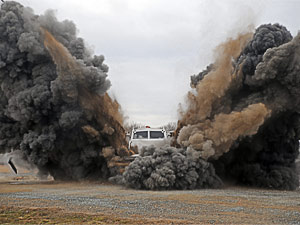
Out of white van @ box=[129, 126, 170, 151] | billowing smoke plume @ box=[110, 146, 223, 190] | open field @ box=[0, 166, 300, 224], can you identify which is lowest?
open field @ box=[0, 166, 300, 224]

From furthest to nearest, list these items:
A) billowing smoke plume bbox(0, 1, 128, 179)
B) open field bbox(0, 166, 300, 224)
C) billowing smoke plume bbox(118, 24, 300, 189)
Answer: billowing smoke plume bbox(0, 1, 128, 179), billowing smoke plume bbox(118, 24, 300, 189), open field bbox(0, 166, 300, 224)

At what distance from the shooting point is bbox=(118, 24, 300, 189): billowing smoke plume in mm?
20344

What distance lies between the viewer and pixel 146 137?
26594 mm

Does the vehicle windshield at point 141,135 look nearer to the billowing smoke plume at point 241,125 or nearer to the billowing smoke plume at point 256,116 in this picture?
the billowing smoke plume at point 241,125

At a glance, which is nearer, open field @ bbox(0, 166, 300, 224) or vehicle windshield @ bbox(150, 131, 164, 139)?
open field @ bbox(0, 166, 300, 224)

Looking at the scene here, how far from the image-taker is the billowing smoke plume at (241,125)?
20.3 meters

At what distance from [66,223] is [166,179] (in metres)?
9.45

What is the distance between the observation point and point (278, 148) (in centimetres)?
2525

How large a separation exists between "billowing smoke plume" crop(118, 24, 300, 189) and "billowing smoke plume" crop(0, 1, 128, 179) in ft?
14.3

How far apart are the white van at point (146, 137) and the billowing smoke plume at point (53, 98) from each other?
144cm

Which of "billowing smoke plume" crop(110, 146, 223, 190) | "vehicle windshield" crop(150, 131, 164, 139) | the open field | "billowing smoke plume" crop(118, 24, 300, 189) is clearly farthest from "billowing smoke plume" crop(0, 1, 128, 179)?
the open field

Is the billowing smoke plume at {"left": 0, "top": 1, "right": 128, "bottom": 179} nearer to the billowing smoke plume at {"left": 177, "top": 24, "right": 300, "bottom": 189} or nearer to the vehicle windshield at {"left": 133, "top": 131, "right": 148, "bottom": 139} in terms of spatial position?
the vehicle windshield at {"left": 133, "top": 131, "right": 148, "bottom": 139}

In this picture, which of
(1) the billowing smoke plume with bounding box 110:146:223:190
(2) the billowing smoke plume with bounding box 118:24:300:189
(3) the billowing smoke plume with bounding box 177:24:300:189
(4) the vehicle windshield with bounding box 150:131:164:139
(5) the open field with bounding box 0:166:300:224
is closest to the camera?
(5) the open field with bounding box 0:166:300:224

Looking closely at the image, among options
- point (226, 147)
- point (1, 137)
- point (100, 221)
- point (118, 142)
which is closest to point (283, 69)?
point (226, 147)
